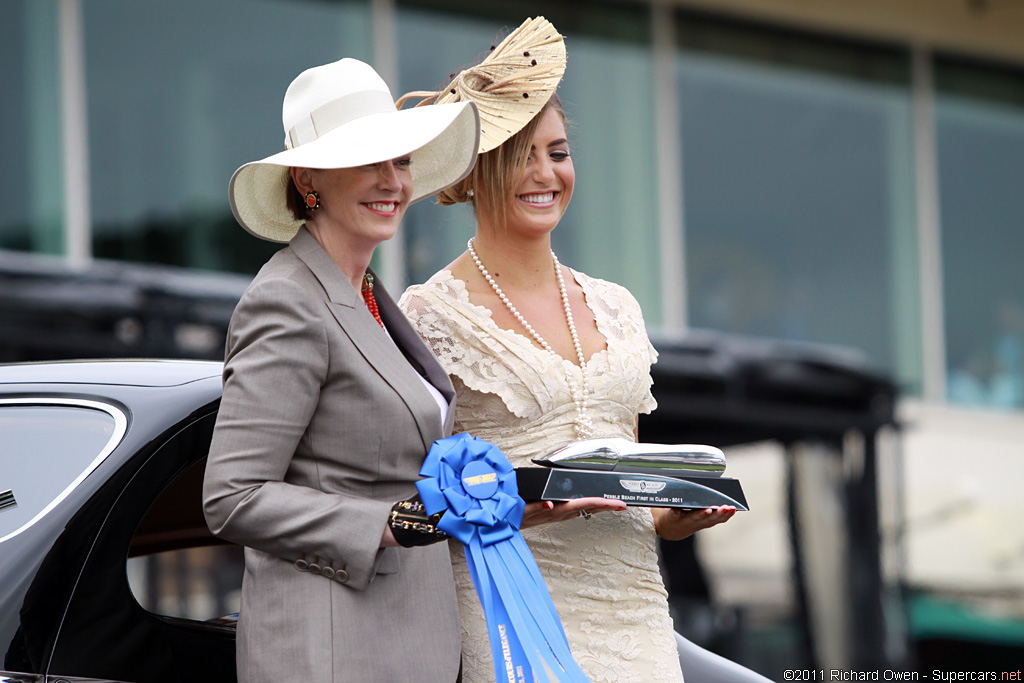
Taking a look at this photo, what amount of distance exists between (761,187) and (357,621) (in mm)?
8685

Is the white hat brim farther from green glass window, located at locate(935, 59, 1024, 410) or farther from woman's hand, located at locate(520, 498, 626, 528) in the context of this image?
green glass window, located at locate(935, 59, 1024, 410)

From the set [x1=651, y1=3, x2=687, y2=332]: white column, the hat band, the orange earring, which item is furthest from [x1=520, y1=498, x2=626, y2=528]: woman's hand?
[x1=651, y1=3, x2=687, y2=332]: white column

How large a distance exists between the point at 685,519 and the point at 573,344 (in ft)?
1.53

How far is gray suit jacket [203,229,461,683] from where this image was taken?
1.89 m

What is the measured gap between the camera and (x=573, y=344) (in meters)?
2.68

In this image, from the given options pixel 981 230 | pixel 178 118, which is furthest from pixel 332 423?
pixel 981 230

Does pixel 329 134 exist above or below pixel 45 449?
above

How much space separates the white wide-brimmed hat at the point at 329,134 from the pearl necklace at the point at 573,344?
0.51m

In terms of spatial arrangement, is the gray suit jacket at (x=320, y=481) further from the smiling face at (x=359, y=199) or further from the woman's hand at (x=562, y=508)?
the woman's hand at (x=562, y=508)

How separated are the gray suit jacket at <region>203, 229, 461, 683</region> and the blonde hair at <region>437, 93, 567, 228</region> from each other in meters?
0.65

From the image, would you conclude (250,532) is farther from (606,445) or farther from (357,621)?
(606,445)

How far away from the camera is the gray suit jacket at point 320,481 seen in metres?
1.89

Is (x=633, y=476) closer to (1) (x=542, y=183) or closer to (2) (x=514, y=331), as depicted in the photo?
(2) (x=514, y=331)

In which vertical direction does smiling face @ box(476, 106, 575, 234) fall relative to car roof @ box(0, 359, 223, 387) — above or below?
above
